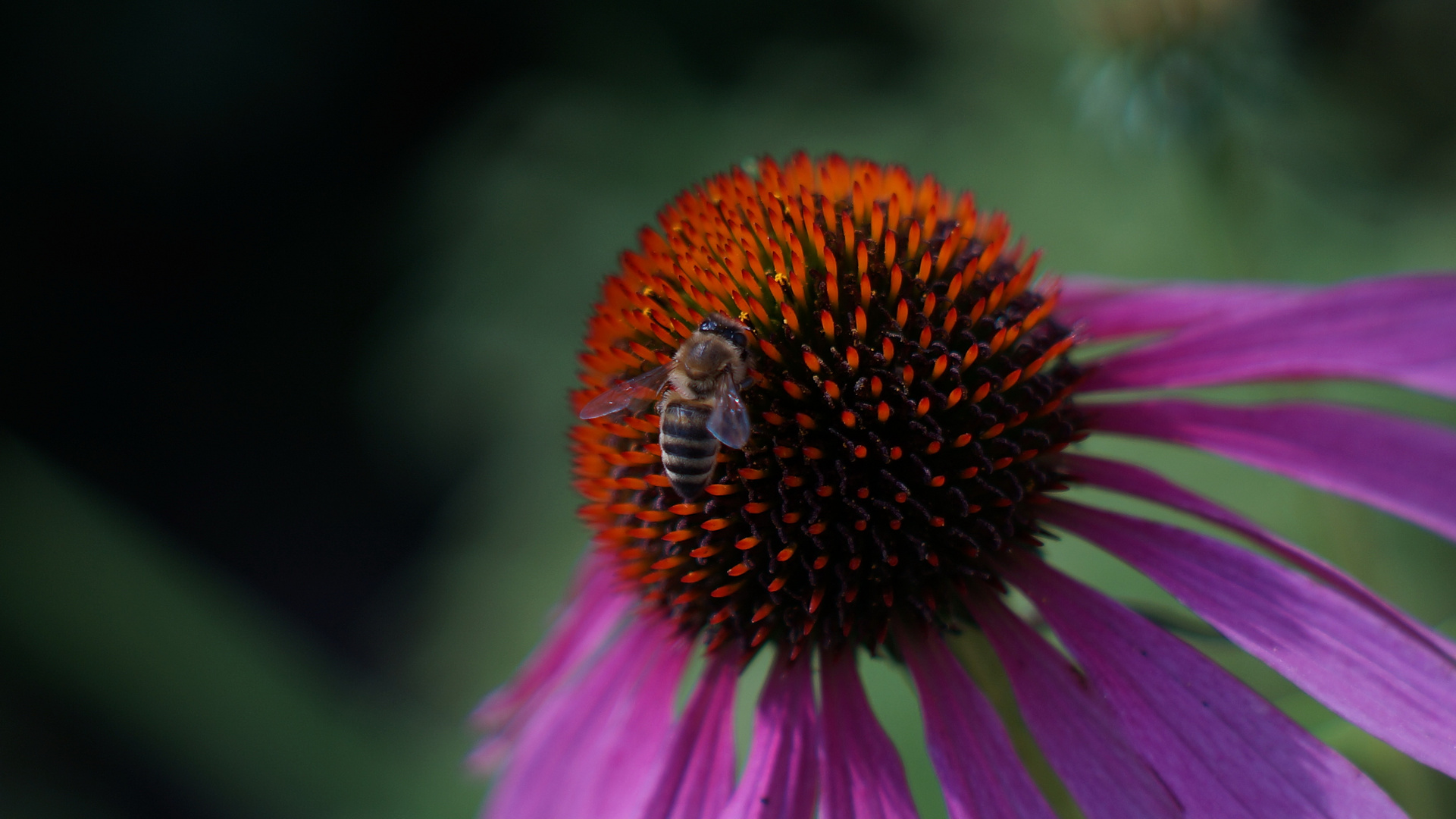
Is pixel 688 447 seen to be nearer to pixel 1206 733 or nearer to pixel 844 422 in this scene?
pixel 844 422

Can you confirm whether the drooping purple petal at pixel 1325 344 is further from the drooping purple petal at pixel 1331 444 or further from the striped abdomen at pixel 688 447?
the striped abdomen at pixel 688 447

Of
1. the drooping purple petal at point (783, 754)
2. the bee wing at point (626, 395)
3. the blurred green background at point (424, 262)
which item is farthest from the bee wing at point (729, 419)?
the blurred green background at point (424, 262)

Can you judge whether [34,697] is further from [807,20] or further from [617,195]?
[807,20]

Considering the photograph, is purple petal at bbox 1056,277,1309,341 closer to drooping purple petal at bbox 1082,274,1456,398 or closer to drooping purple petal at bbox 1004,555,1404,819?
drooping purple petal at bbox 1082,274,1456,398

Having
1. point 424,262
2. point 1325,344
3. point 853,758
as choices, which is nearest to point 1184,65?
point 1325,344

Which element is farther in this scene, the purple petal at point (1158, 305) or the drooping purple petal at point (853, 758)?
the purple petal at point (1158, 305)

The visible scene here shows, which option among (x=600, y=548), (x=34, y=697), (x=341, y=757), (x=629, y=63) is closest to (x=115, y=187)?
(x=34, y=697)

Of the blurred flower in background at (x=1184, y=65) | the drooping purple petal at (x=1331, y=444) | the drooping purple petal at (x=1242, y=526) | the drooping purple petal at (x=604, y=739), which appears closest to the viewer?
the drooping purple petal at (x=1242, y=526)
